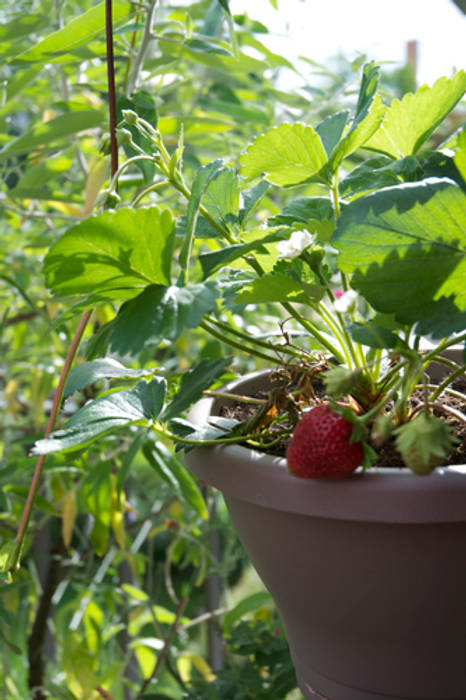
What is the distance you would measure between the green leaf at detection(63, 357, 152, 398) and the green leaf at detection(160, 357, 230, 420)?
0.04 metres

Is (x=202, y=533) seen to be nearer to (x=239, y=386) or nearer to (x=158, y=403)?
(x=239, y=386)

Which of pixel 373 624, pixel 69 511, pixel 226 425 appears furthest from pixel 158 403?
pixel 69 511

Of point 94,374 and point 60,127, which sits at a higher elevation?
point 60,127

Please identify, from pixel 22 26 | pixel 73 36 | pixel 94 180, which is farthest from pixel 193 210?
pixel 22 26

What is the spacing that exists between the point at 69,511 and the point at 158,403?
56 centimetres

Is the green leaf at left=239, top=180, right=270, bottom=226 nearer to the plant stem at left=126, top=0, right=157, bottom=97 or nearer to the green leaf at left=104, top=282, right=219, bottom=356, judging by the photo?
the green leaf at left=104, top=282, right=219, bottom=356

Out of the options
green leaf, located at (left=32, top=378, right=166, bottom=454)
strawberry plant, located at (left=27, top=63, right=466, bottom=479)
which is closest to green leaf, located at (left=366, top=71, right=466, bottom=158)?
strawberry plant, located at (left=27, top=63, right=466, bottom=479)

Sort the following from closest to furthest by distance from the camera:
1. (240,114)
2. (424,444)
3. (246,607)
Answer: (424,444) < (246,607) < (240,114)

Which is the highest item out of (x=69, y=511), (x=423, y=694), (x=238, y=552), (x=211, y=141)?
(x=211, y=141)

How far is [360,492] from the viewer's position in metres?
0.31

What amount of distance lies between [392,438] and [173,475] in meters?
0.41

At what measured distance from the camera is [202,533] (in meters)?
1.06

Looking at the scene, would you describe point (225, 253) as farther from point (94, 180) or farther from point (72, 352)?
point (94, 180)

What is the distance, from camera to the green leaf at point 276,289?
362 mm
